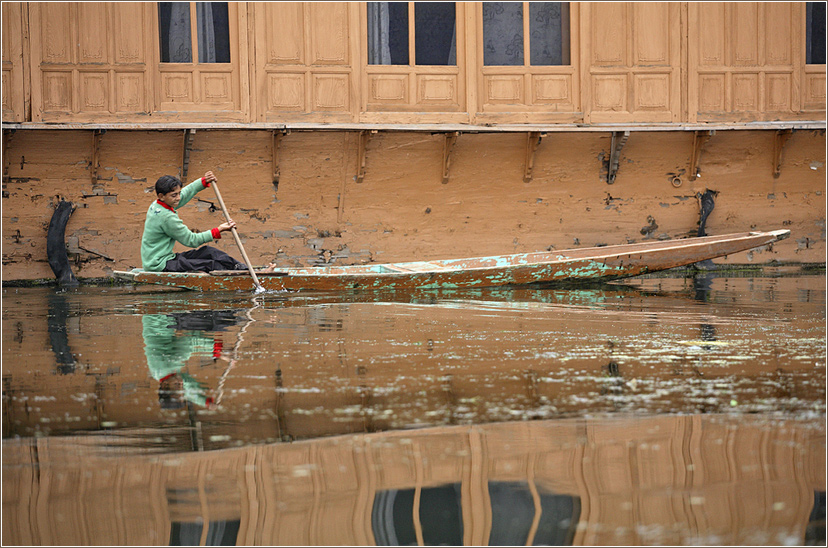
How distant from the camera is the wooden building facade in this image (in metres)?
12.6

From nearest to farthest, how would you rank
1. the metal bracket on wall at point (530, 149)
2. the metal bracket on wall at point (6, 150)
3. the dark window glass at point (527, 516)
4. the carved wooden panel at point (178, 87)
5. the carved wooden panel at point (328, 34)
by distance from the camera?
the dark window glass at point (527, 516)
the metal bracket on wall at point (6, 150)
the carved wooden panel at point (178, 87)
the carved wooden panel at point (328, 34)
the metal bracket on wall at point (530, 149)

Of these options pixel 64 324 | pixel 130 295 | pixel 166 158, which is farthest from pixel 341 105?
pixel 64 324

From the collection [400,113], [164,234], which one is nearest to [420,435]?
[164,234]

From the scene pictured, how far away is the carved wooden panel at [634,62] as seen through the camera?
43.8 ft

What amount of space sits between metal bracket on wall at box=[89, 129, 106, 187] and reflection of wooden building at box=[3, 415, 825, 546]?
32.9 feet

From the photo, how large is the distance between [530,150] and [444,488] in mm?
11082

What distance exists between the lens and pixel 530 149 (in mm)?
13641

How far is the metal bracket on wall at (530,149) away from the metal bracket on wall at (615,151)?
1.17m

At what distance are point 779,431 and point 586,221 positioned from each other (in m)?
10.7

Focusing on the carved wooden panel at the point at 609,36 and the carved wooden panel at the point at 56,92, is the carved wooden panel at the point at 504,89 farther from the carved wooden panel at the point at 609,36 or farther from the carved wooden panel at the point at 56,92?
the carved wooden panel at the point at 56,92

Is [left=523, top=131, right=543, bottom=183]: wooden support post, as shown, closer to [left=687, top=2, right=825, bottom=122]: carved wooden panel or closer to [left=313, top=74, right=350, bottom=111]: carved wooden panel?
[left=687, top=2, right=825, bottom=122]: carved wooden panel

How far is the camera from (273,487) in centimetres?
304

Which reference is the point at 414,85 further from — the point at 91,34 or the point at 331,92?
the point at 91,34

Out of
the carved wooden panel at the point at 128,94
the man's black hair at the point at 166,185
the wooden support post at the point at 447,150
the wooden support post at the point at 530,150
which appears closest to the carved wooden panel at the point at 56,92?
the carved wooden panel at the point at 128,94
